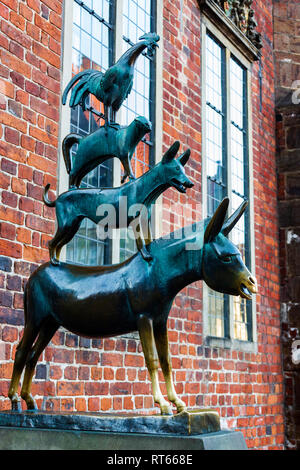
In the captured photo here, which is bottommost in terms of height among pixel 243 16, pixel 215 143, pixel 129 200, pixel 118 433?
pixel 118 433

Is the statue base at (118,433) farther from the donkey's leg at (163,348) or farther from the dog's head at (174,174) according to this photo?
the dog's head at (174,174)

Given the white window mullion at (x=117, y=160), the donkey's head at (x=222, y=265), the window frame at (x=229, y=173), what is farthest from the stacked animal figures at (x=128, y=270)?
the window frame at (x=229, y=173)

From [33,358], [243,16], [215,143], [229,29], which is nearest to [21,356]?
[33,358]

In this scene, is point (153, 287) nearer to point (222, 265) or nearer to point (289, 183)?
point (222, 265)

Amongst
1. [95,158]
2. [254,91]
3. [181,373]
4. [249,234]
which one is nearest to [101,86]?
[95,158]

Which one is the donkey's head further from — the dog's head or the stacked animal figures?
the dog's head

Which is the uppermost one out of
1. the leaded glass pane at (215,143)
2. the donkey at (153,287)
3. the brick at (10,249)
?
the leaded glass pane at (215,143)

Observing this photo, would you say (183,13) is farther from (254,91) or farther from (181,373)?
(181,373)

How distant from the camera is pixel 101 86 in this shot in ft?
10.3

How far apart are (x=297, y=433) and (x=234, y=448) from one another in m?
6.77

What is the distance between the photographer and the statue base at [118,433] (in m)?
2.22

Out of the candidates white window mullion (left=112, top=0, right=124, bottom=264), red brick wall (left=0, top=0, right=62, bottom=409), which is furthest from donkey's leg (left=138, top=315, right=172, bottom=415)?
white window mullion (left=112, top=0, right=124, bottom=264)

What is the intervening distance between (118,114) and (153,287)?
349 cm

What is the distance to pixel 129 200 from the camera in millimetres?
2762
